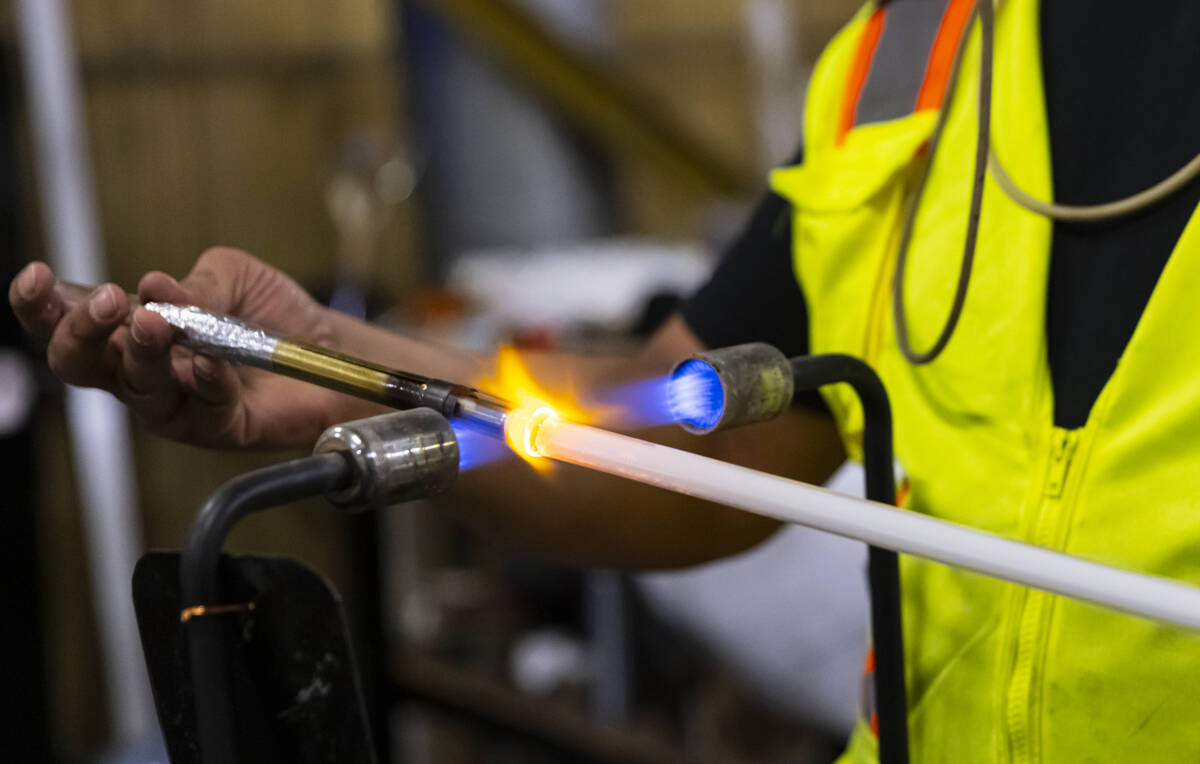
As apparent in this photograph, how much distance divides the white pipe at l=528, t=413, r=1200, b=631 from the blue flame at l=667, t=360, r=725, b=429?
69 mm

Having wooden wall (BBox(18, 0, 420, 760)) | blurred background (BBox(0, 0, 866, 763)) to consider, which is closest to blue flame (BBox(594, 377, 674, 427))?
blurred background (BBox(0, 0, 866, 763))

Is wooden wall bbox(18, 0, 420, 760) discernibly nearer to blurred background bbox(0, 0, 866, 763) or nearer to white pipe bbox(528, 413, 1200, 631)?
blurred background bbox(0, 0, 866, 763)

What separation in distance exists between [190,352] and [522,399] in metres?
0.24

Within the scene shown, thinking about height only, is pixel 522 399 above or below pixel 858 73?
below

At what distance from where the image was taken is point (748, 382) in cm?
44

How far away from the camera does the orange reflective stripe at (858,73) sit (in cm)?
70

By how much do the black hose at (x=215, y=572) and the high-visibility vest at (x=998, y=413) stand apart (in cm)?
38

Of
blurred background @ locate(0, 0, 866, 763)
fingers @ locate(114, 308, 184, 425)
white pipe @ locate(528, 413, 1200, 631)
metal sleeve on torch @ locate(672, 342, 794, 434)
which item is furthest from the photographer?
blurred background @ locate(0, 0, 866, 763)

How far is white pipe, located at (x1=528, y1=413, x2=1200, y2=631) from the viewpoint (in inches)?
12.5

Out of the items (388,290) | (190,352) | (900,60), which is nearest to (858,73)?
(900,60)

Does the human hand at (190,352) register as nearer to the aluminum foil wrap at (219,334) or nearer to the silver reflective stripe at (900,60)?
the aluminum foil wrap at (219,334)

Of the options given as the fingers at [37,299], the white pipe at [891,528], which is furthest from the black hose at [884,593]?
the fingers at [37,299]

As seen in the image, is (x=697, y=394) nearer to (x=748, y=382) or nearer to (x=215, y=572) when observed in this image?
(x=748, y=382)

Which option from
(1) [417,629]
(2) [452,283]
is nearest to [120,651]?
(1) [417,629]
